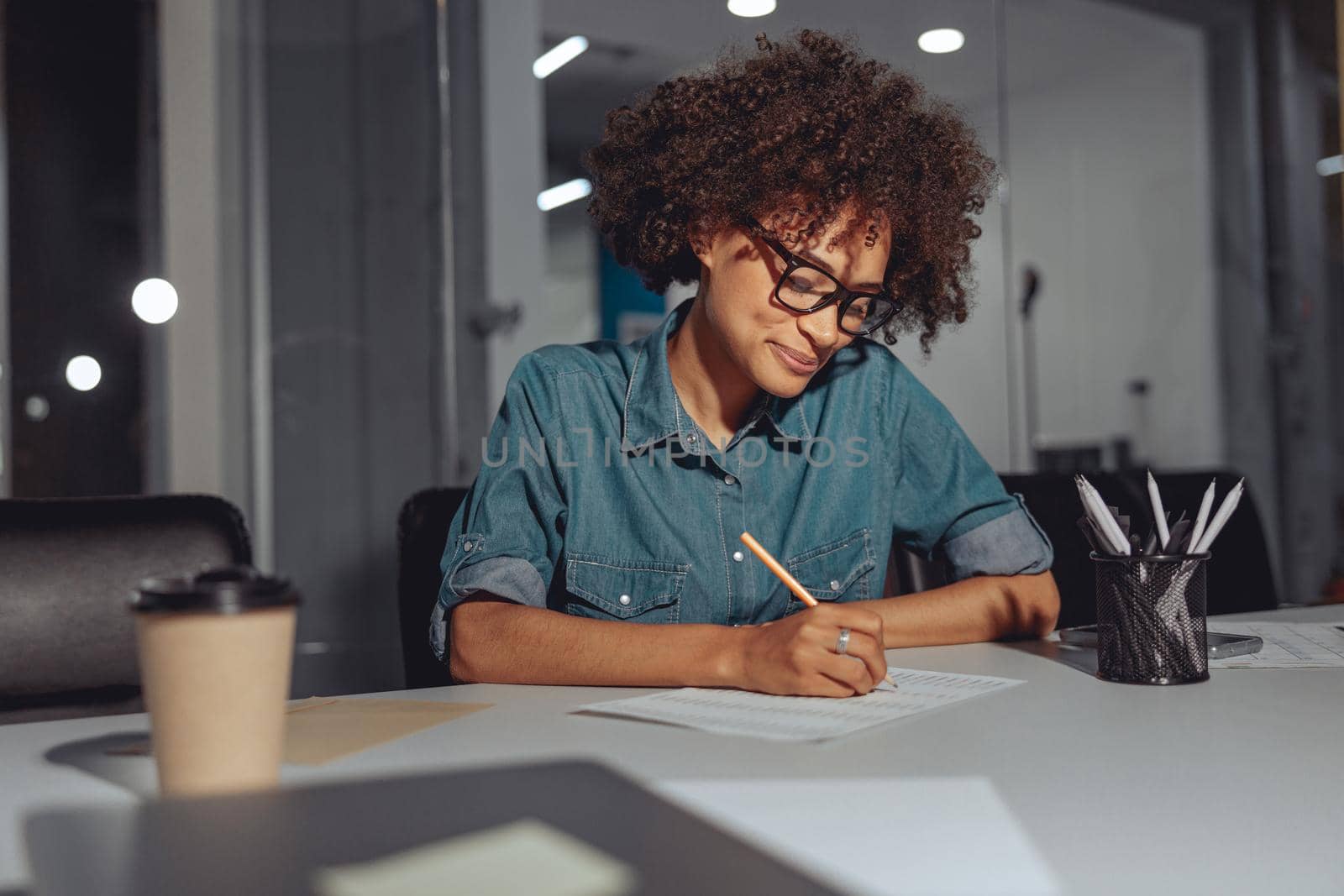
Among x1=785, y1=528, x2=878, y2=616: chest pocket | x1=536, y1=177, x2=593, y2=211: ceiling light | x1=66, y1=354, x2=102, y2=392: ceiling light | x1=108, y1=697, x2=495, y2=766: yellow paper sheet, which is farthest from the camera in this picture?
x1=536, y1=177, x2=593, y2=211: ceiling light

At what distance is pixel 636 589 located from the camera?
1.35 metres

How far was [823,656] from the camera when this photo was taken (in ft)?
3.02

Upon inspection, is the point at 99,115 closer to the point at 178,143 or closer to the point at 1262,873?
the point at 178,143

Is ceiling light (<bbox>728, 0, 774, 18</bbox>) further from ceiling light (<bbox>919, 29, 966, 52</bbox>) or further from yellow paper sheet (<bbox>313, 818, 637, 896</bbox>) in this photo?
yellow paper sheet (<bbox>313, 818, 637, 896</bbox>)

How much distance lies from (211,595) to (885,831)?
36 cm

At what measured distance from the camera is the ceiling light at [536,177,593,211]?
3107 millimetres

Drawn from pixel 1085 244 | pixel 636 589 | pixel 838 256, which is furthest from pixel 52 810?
pixel 1085 244

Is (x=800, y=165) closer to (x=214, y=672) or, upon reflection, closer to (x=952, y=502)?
(x=952, y=502)

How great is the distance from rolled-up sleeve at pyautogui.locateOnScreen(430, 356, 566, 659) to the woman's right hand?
1.13 ft

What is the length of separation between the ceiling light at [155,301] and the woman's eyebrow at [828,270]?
6.37 feet

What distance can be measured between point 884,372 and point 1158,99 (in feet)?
11.0

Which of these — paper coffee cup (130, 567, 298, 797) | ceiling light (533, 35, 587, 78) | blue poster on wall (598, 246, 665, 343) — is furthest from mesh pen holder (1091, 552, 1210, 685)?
blue poster on wall (598, 246, 665, 343)

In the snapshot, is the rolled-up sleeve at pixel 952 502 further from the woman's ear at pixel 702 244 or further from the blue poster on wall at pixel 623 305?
the blue poster on wall at pixel 623 305

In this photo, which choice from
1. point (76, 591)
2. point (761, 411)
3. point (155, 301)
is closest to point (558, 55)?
point (155, 301)
